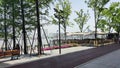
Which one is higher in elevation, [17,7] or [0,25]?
[17,7]

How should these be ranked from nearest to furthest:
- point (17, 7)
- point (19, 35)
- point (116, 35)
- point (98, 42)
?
point (17, 7) < point (19, 35) < point (98, 42) < point (116, 35)

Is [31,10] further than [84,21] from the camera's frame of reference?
No

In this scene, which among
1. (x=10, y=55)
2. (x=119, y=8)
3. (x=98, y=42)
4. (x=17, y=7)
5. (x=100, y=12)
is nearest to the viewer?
(x=10, y=55)

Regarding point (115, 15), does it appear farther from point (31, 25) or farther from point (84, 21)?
point (31, 25)

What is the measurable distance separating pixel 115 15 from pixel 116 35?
7706mm

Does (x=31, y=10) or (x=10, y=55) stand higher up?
(x=31, y=10)

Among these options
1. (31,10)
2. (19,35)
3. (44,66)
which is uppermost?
(31,10)

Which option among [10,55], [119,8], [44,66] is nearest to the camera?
[44,66]

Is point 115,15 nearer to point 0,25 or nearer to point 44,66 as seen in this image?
point 0,25

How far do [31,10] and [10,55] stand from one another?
7.77 metres

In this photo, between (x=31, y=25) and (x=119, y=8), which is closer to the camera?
(x=31, y=25)

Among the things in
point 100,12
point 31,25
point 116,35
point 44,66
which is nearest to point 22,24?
point 31,25

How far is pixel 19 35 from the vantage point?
104ft

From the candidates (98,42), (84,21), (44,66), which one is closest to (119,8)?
(84,21)
